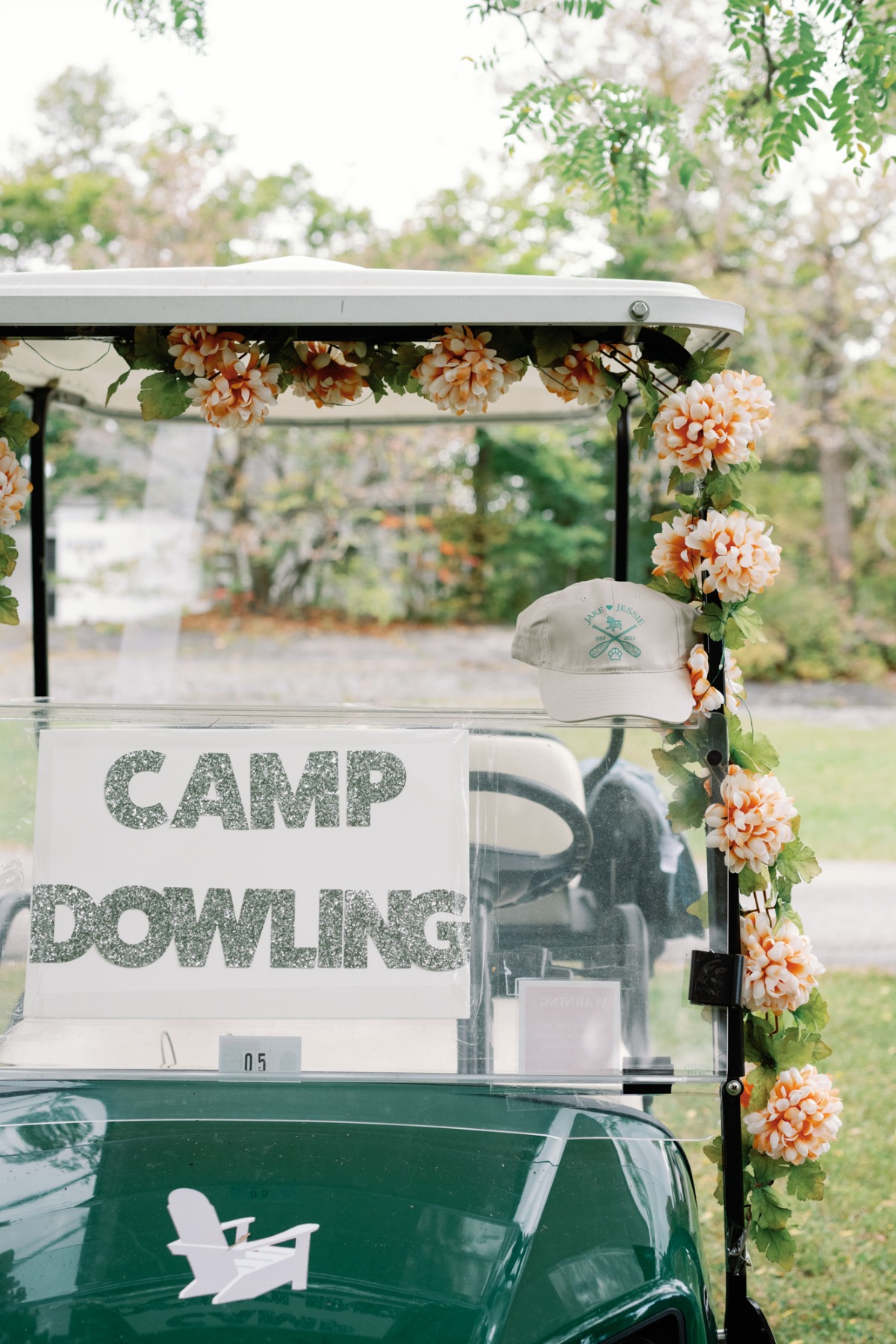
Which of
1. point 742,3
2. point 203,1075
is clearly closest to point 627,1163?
point 203,1075

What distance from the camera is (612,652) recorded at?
62.4 inches

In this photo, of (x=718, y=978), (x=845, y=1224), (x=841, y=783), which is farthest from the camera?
(x=841, y=783)

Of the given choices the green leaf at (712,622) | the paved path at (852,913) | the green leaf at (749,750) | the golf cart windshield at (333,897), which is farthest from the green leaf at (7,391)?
the paved path at (852,913)

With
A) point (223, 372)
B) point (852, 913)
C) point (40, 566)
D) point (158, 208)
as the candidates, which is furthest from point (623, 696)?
point (158, 208)

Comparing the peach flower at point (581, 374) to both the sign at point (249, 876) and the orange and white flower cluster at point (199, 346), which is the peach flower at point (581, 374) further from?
the sign at point (249, 876)

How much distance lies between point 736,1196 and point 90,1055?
3.05 feet

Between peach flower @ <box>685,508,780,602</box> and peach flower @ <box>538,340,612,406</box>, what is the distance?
25cm

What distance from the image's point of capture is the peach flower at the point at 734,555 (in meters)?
1.59

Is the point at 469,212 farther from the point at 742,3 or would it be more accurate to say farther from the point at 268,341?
the point at 268,341

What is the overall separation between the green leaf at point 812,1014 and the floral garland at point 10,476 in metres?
1.33

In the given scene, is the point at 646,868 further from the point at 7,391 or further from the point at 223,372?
the point at 7,391

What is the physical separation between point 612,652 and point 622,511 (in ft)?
5.05

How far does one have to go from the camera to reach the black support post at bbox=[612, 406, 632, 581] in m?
2.84

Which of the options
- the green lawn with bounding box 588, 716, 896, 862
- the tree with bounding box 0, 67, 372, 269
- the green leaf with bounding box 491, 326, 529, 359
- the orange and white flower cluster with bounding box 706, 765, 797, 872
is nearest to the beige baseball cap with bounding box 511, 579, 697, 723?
the orange and white flower cluster with bounding box 706, 765, 797, 872
